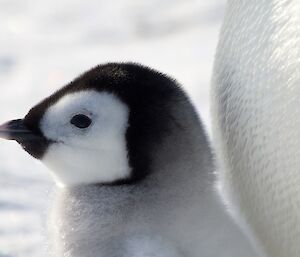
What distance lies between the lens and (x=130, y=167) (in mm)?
1611

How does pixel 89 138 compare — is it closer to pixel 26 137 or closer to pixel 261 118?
pixel 26 137

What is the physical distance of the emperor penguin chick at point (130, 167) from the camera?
160 centimetres

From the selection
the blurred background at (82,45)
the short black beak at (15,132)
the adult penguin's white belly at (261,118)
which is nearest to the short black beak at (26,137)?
the short black beak at (15,132)

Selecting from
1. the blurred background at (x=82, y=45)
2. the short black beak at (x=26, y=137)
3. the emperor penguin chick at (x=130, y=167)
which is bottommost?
the emperor penguin chick at (x=130, y=167)

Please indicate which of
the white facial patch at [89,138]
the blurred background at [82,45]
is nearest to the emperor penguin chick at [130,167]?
the white facial patch at [89,138]

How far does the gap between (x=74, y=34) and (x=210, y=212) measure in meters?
2.56

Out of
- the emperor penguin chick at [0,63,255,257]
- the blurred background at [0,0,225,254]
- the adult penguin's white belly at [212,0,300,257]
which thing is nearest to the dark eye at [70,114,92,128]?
the emperor penguin chick at [0,63,255,257]

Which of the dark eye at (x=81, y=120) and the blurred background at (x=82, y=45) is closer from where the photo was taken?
the dark eye at (x=81, y=120)

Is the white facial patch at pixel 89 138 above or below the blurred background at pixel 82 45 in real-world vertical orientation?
below

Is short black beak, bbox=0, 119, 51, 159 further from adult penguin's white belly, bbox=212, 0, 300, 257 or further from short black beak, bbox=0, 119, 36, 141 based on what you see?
adult penguin's white belly, bbox=212, 0, 300, 257

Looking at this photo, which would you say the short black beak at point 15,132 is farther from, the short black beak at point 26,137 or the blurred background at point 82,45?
the blurred background at point 82,45

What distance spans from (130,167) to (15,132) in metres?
0.18

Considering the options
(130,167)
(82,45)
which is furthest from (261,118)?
(82,45)

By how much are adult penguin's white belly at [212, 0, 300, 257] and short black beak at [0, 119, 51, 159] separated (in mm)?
275
